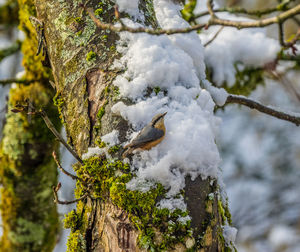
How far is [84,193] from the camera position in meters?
0.93

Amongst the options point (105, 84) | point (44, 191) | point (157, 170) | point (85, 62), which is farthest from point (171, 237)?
point (44, 191)

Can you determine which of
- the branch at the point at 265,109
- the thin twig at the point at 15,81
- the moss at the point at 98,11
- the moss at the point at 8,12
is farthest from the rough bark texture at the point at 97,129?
the moss at the point at 8,12

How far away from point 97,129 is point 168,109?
240 millimetres

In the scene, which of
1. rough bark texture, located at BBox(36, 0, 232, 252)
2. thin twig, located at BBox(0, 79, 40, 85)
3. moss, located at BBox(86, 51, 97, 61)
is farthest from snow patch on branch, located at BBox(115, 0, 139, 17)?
thin twig, located at BBox(0, 79, 40, 85)

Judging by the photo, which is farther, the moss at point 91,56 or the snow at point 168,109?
the moss at point 91,56

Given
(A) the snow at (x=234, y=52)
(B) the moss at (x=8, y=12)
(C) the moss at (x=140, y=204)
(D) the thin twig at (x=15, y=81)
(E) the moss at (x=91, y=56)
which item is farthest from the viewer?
(B) the moss at (x=8, y=12)

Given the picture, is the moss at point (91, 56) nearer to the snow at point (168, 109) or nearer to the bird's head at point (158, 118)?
the snow at point (168, 109)

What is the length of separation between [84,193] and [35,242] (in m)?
1.29

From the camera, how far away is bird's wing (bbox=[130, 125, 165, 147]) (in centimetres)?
85

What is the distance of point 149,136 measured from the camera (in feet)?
2.79

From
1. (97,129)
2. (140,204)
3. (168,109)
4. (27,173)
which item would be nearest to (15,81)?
(27,173)

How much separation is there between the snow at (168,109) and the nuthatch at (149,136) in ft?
0.09

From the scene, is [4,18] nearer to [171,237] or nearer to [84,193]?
[84,193]

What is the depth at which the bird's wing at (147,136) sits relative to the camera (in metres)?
0.85
